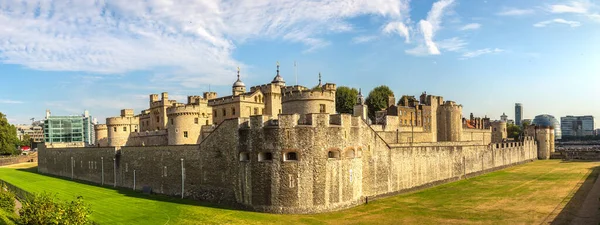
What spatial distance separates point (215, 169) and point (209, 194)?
7.72 ft

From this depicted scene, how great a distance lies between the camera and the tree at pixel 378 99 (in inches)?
3270

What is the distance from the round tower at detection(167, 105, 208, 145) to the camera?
50312 mm

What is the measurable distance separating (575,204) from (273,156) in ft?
81.9

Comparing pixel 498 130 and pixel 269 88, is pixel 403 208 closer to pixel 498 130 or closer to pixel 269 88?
pixel 269 88

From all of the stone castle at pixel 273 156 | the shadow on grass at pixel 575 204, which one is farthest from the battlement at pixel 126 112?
the shadow on grass at pixel 575 204

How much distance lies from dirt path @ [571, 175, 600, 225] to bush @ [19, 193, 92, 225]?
29.8 m

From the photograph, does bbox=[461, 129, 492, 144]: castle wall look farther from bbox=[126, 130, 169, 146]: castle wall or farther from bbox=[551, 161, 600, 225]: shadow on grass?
bbox=[126, 130, 169, 146]: castle wall

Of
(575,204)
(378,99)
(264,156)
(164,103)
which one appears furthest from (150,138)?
(575,204)

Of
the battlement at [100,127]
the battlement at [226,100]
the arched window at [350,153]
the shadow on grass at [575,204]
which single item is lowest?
the shadow on grass at [575,204]

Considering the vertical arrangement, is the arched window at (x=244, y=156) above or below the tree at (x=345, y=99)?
below

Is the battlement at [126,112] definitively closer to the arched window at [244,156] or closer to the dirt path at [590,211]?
the arched window at [244,156]

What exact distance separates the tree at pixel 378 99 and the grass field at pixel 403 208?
38.2m

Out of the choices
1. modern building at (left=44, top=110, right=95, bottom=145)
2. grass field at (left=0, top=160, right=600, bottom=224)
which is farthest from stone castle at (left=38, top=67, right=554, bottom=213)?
modern building at (left=44, top=110, right=95, bottom=145)

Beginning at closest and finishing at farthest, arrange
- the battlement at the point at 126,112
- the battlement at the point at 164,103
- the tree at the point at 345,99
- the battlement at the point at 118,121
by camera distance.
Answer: the battlement at the point at 164,103, the battlement at the point at 118,121, the battlement at the point at 126,112, the tree at the point at 345,99
